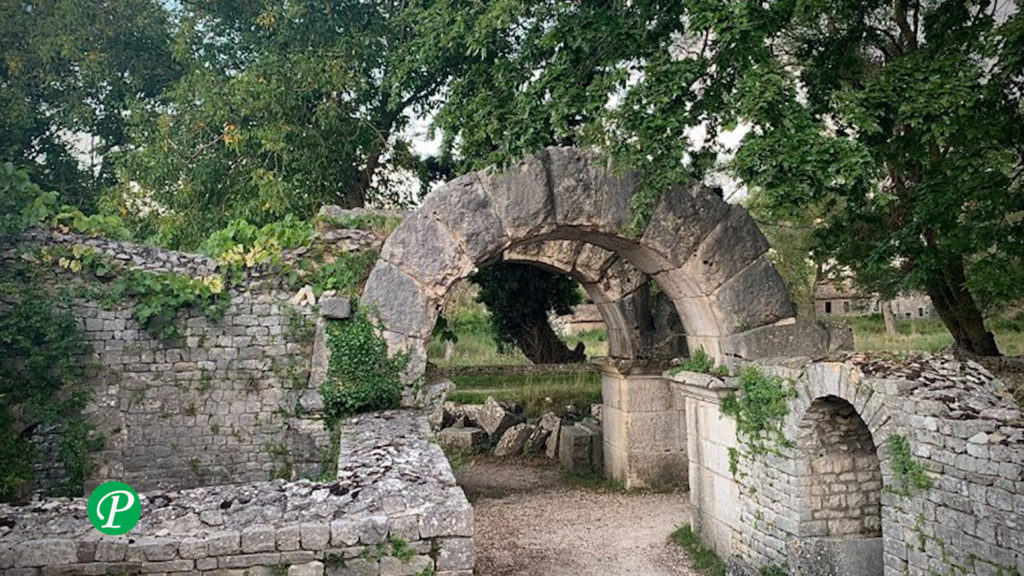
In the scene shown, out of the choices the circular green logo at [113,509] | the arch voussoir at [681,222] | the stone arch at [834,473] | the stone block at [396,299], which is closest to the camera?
the circular green logo at [113,509]

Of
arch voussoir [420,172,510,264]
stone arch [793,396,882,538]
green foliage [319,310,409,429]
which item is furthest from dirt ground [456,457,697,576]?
arch voussoir [420,172,510,264]

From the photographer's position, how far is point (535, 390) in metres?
15.1

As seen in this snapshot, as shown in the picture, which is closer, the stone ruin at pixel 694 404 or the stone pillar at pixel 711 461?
the stone ruin at pixel 694 404

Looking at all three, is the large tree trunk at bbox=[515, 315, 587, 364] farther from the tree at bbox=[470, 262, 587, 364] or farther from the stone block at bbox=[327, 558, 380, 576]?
the stone block at bbox=[327, 558, 380, 576]

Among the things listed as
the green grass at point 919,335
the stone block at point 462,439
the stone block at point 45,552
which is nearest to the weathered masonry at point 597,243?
the stone block at point 45,552

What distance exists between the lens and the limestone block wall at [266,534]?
381 cm

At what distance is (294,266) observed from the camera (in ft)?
25.6

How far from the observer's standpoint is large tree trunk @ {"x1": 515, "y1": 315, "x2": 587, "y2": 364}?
16.0 m

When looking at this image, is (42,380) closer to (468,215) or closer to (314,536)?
(468,215)

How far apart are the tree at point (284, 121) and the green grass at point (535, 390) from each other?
14.8 feet

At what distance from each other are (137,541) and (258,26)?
488 inches

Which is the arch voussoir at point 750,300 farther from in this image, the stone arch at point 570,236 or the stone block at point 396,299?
the stone block at point 396,299

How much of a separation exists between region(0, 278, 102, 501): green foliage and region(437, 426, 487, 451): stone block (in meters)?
6.65

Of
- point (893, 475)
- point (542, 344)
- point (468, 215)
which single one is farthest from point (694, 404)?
point (542, 344)
